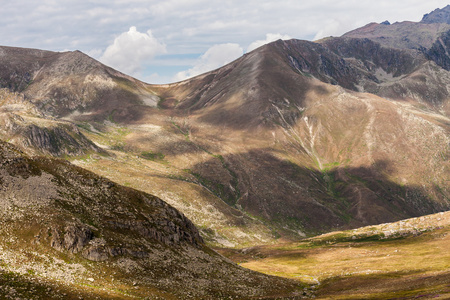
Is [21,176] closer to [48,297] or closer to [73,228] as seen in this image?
[73,228]

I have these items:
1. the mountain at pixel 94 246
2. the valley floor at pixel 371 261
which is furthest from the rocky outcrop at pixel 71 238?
the valley floor at pixel 371 261

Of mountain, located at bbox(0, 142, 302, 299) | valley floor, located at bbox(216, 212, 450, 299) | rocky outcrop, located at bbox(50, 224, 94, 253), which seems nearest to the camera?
mountain, located at bbox(0, 142, 302, 299)

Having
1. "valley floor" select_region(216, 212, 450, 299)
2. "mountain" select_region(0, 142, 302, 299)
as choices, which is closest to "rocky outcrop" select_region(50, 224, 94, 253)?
"mountain" select_region(0, 142, 302, 299)

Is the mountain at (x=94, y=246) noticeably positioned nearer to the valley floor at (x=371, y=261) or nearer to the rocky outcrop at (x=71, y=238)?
the rocky outcrop at (x=71, y=238)

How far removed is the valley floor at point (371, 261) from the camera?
76250mm

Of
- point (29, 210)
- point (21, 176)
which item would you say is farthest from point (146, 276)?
point (21, 176)

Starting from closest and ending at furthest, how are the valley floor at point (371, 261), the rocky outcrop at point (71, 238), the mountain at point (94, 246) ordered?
the mountain at point (94, 246) → the rocky outcrop at point (71, 238) → the valley floor at point (371, 261)

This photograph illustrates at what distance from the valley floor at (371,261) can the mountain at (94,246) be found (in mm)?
16517

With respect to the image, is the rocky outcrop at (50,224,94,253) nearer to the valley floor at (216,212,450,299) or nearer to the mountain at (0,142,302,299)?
the mountain at (0,142,302,299)

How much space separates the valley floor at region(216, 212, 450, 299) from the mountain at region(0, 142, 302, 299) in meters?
16.5

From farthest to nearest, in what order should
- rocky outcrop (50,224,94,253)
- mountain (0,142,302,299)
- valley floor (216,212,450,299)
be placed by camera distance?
valley floor (216,212,450,299)
rocky outcrop (50,224,94,253)
mountain (0,142,302,299)

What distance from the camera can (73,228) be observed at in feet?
222

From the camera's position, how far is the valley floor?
76250 mm

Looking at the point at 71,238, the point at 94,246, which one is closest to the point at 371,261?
the point at 94,246
